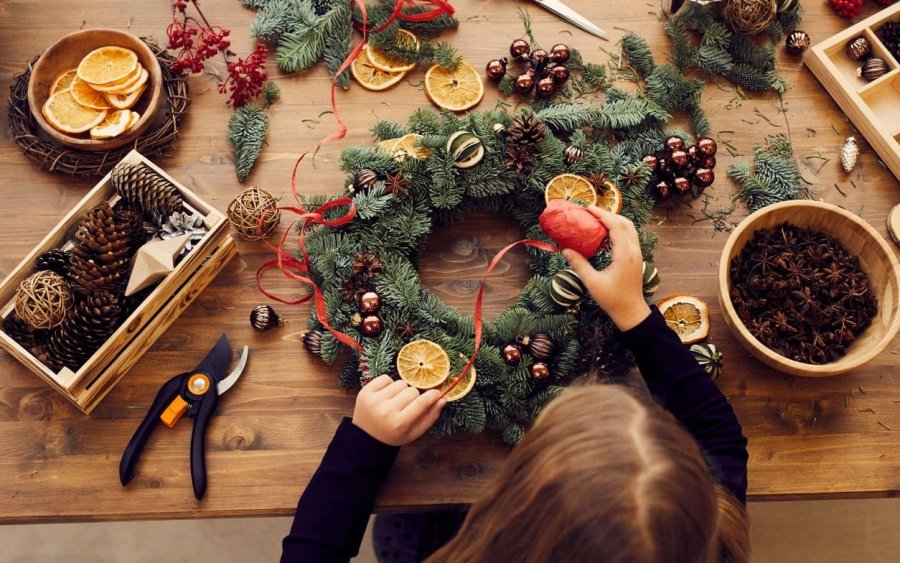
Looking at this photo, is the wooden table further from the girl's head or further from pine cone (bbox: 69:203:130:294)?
the girl's head

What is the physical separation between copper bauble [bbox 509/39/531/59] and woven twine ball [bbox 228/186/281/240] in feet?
1.76

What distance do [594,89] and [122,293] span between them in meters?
0.92

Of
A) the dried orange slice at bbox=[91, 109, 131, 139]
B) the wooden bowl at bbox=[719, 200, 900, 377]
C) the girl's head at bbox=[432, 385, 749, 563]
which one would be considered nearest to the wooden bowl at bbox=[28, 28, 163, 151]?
the dried orange slice at bbox=[91, 109, 131, 139]

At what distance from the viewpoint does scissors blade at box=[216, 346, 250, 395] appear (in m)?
1.24

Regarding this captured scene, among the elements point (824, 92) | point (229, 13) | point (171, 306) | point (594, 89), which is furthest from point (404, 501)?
point (824, 92)

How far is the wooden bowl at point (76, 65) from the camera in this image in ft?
4.29

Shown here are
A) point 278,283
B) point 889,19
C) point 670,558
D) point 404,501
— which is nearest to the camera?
point 670,558

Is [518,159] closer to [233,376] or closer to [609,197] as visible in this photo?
[609,197]

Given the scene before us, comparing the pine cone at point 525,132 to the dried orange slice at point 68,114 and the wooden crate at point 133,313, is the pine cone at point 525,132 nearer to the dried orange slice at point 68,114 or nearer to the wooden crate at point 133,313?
the wooden crate at point 133,313

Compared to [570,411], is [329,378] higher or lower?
lower

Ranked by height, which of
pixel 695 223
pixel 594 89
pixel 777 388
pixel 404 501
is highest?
pixel 594 89

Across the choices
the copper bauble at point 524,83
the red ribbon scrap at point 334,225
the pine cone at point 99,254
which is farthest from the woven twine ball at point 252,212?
the copper bauble at point 524,83

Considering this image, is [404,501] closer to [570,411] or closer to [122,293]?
[570,411]

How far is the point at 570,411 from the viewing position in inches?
36.6
